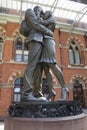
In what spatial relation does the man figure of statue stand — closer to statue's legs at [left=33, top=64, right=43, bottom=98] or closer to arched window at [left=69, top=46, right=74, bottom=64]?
statue's legs at [left=33, top=64, right=43, bottom=98]

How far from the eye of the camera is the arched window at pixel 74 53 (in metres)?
14.7

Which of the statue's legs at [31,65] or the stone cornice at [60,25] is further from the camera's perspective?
the stone cornice at [60,25]

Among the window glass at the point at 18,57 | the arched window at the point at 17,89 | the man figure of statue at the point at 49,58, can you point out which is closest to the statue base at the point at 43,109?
the man figure of statue at the point at 49,58

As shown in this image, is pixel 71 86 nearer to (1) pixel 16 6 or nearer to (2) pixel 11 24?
(2) pixel 11 24

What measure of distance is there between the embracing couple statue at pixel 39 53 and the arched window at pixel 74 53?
1095cm

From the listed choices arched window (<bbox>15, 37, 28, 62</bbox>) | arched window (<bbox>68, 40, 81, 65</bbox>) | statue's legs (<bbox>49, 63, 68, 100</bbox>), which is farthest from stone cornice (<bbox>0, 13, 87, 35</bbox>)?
statue's legs (<bbox>49, 63, 68, 100</bbox>)

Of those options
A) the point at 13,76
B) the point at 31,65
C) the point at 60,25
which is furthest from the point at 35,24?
the point at 60,25

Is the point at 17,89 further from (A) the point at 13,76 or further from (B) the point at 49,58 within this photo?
(B) the point at 49,58

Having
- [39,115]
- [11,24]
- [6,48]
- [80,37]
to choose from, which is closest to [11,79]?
[6,48]

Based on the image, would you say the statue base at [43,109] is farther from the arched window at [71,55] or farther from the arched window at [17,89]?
the arched window at [71,55]

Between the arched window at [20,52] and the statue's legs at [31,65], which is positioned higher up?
the arched window at [20,52]

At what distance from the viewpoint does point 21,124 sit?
8.93ft

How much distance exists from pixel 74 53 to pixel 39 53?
1163cm

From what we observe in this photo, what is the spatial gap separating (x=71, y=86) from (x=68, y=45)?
12.5 ft
